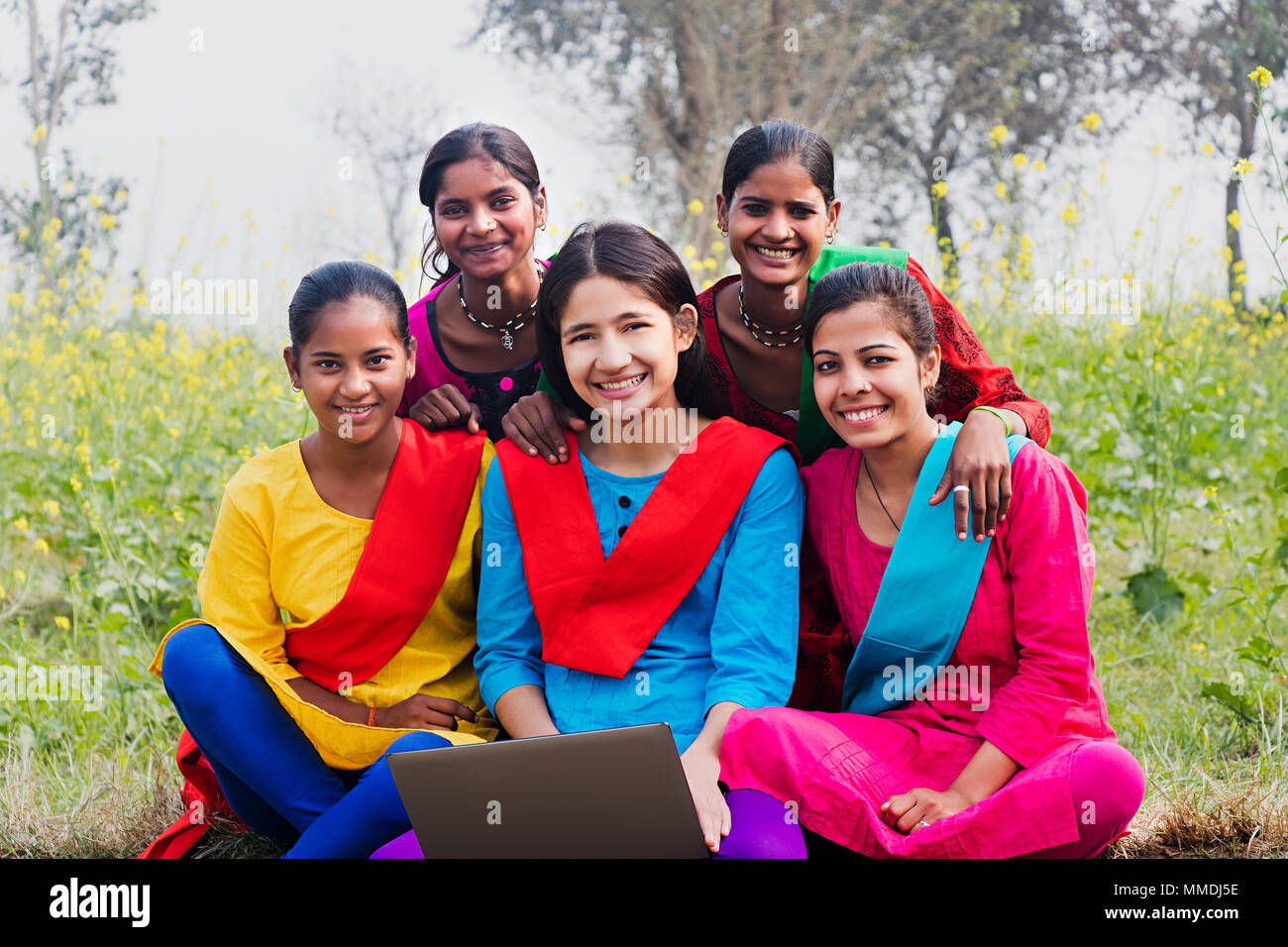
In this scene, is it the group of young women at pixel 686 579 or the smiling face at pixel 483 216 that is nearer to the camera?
the group of young women at pixel 686 579

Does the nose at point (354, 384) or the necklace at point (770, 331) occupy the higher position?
the necklace at point (770, 331)

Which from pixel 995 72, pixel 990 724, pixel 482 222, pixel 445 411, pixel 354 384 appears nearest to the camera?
pixel 990 724

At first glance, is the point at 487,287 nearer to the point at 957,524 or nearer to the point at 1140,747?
the point at 957,524

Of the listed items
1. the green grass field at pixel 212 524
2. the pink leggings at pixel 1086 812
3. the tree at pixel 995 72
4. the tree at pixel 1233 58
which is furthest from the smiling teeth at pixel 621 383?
the tree at pixel 995 72

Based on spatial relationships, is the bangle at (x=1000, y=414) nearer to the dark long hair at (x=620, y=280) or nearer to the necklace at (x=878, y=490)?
the necklace at (x=878, y=490)

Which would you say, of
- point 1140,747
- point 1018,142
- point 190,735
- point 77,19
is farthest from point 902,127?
point 190,735

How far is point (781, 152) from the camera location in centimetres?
245

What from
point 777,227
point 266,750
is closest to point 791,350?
point 777,227

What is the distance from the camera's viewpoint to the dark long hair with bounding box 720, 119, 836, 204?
246 centimetres

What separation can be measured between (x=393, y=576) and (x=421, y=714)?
28 centimetres

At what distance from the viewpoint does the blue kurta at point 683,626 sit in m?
2.10

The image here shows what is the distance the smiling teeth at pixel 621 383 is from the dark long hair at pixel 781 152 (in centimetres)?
56

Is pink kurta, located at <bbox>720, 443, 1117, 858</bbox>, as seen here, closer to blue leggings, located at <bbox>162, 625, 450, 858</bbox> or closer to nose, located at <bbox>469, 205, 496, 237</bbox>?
blue leggings, located at <bbox>162, 625, 450, 858</bbox>

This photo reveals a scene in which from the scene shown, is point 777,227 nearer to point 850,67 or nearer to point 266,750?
point 266,750
